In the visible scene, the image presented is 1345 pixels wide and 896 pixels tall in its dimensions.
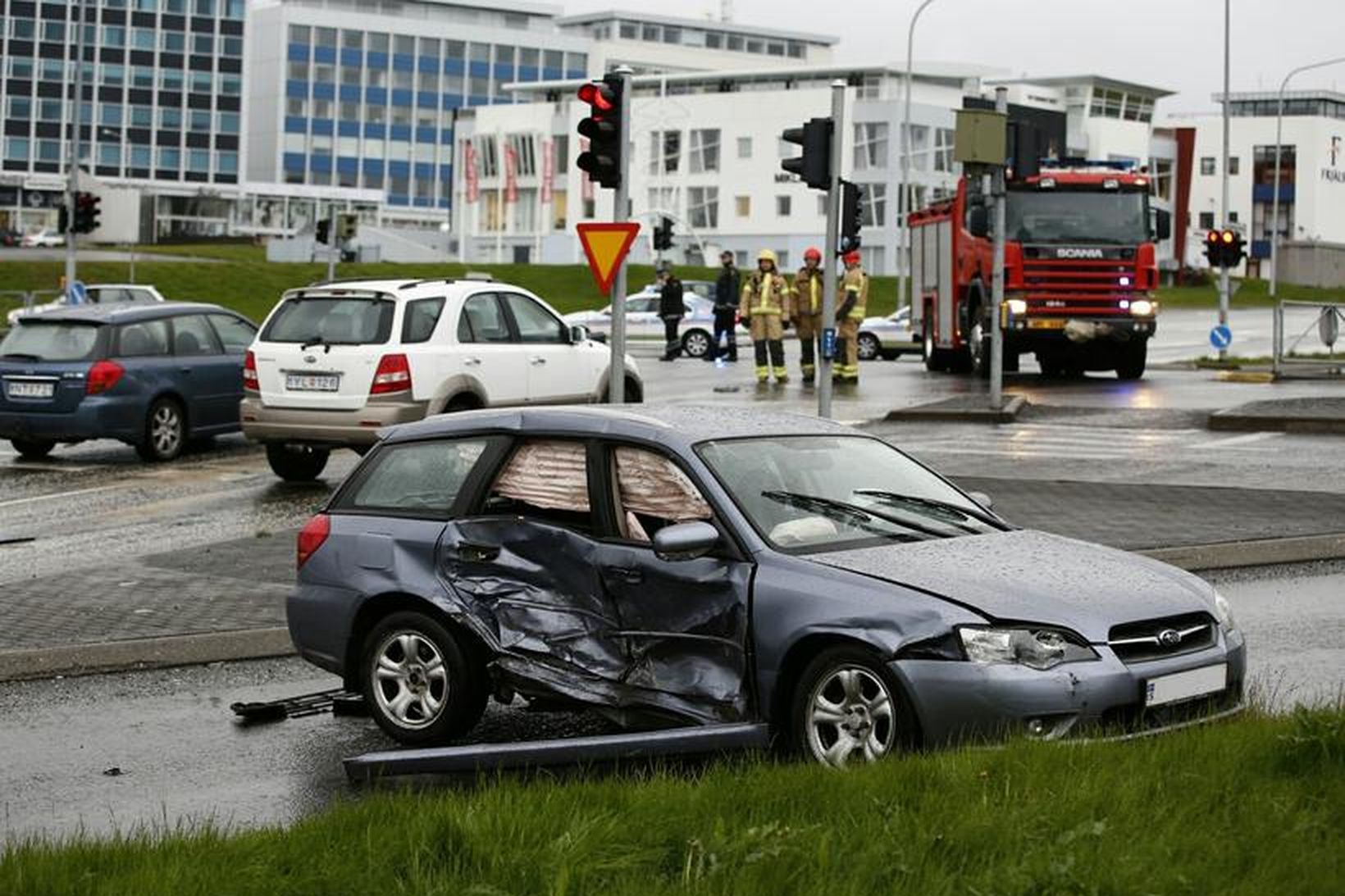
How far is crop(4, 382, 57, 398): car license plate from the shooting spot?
72.3 ft

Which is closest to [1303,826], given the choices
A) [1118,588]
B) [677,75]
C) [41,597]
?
[1118,588]

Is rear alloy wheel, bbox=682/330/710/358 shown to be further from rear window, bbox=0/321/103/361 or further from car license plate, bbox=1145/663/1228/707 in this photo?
car license plate, bbox=1145/663/1228/707

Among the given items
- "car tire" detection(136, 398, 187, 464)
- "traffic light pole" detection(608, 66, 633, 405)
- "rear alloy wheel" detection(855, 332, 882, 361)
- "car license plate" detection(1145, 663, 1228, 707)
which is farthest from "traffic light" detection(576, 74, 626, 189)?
"rear alloy wheel" detection(855, 332, 882, 361)

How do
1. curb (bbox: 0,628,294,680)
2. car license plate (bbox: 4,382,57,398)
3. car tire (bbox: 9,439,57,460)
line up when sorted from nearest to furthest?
curb (bbox: 0,628,294,680) → car license plate (bbox: 4,382,57,398) → car tire (bbox: 9,439,57,460)

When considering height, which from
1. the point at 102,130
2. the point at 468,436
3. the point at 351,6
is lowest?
the point at 468,436

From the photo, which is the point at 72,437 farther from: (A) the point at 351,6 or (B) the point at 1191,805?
(A) the point at 351,6

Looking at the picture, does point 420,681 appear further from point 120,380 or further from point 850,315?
point 850,315

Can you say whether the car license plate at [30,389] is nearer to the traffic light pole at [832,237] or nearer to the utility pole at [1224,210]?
the traffic light pole at [832,237]

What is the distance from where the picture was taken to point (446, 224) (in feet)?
538

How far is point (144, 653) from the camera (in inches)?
440

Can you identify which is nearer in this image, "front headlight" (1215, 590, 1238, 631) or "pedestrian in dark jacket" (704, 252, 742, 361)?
"front headlight" (1215, 590, 1238, 631)

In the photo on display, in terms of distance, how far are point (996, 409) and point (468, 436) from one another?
17598 millimetres

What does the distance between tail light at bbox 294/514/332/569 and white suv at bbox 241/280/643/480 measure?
32.2ft

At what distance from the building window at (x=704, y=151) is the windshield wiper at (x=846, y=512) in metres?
120
